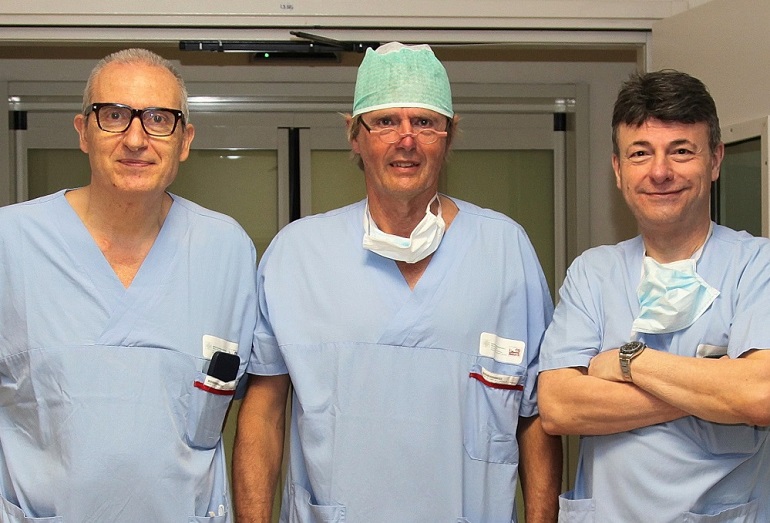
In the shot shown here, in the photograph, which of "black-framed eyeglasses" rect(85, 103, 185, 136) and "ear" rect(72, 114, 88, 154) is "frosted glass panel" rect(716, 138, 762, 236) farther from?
"ear" rect(72, 114, 88, 154)

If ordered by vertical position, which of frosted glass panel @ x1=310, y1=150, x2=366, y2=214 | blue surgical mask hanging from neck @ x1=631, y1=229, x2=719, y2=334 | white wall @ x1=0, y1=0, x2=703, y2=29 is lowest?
blue surgical mask hanging from neck @ x1=631, y1=229, x2=719, y2=334

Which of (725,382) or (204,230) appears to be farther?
(204,230)

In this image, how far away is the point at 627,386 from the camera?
1.63 meters

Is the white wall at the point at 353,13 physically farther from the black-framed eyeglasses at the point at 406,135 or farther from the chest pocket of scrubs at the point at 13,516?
the chest pocket of scrubs at the point at 13,516

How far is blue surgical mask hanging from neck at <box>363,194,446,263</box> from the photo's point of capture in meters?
1.84

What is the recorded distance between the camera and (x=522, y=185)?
→ 13.1 feet

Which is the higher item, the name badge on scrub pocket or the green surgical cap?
the green surgical cap

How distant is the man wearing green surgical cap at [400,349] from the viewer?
1.79 m

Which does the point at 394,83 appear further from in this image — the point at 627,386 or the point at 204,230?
the point at 627,386

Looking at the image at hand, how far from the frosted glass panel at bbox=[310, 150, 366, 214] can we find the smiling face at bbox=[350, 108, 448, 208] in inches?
79.5

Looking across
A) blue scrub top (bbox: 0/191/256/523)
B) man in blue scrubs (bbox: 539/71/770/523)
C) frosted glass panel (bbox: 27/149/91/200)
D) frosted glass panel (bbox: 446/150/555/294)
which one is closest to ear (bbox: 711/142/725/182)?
man in blue scrubs (bbox: 539/71/770/523)

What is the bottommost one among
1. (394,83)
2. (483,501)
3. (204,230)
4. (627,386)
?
(483,501)

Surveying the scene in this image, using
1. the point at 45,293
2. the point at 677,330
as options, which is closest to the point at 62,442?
the point at 45,293

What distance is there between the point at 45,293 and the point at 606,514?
3.57ft
